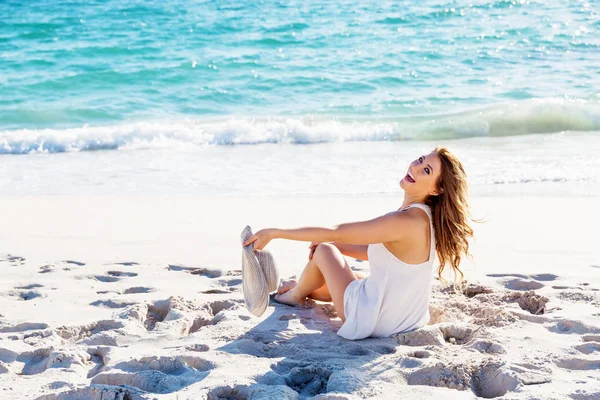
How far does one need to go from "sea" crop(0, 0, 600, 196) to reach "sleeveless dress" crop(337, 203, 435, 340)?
3.43m

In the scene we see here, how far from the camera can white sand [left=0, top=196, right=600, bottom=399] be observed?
326 centimetres

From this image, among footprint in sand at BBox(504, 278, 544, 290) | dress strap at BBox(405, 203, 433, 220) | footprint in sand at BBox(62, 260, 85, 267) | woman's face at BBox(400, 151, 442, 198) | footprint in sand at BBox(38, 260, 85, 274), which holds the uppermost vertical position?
woman's face at BBox(400, 151, 442, 198)

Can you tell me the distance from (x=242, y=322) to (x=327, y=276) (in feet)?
1.67

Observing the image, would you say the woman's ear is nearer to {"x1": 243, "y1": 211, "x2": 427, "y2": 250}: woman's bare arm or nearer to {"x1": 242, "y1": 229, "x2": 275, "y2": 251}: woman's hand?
{"x1": 243, "y1": 211, "x2": 427, "y2": 250}: woman's bare arm

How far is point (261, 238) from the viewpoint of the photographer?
3.64m

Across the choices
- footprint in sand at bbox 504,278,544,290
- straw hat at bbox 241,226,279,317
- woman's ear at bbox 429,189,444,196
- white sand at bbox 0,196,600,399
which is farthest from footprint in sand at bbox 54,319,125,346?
footprint in sand at bbox 504,278,544,290

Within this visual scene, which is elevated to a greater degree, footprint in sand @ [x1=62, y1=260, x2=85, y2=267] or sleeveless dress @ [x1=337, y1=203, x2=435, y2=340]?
sleeveless dress @ [x1=337, y1=203, x2=435, y2=340]

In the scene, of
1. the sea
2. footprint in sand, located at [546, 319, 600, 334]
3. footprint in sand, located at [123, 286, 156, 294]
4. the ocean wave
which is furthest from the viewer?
the ocean wave

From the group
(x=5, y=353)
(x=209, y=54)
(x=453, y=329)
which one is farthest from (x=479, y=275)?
(x=209, y=54)

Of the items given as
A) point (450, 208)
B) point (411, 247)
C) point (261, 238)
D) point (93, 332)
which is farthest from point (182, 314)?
point (450, 208)

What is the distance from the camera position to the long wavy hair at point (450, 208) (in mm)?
3742

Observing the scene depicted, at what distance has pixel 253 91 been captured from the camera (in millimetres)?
12969

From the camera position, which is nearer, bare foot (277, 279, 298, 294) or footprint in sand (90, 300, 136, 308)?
footprint in sand (90, 300, 136, 308)

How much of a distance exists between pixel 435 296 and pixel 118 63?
1129cm
